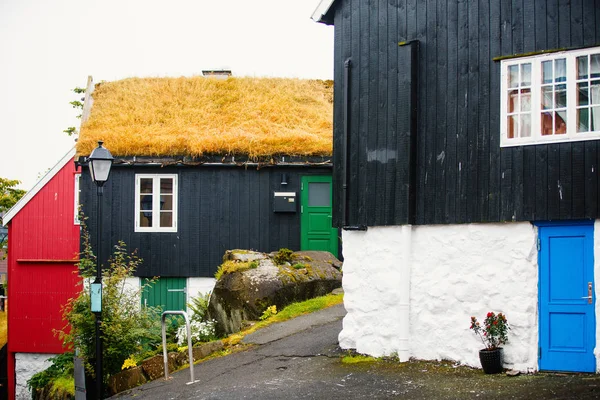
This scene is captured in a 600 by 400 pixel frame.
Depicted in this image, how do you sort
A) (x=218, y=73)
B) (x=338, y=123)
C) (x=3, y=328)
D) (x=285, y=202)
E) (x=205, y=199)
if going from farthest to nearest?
1. (x=3, y=328)
2. (x=218, y=73)
3. (x=205, y=199)
4. (x=285, y=202)
5. (x=338, y=123)

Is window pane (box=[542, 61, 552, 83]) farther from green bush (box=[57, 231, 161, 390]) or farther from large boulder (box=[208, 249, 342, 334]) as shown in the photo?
green bush (box=[57, 231, 161, 390])

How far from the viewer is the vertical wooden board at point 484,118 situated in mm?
12703

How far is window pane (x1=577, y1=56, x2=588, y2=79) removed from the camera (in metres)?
11.8

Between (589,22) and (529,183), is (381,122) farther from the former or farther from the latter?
(589,22)

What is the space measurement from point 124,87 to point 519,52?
18.2 meters

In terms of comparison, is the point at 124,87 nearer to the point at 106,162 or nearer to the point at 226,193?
the point at 226,193

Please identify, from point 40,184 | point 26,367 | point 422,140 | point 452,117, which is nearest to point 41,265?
point 40,184

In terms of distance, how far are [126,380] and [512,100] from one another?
8.79 m

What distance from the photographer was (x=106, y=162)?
15102mm

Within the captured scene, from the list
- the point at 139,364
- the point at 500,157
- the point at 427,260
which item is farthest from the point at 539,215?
the point at 139,364

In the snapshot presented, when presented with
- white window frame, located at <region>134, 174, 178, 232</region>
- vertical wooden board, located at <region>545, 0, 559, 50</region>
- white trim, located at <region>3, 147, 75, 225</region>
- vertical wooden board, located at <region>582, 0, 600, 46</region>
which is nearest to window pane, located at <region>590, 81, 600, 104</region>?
vertical wooden board, located at <region>582, 0, 600, 46</region>

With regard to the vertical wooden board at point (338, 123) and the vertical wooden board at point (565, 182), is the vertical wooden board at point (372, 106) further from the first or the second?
the vertical wooden board at point (565, 182)

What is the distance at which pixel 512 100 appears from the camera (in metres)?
12.5

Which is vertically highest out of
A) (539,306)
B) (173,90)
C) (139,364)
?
(173,90)
